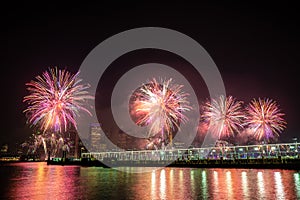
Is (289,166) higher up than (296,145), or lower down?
lower down

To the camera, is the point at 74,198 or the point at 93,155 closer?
the point at 74,198

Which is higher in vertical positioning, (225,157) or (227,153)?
(227,153)

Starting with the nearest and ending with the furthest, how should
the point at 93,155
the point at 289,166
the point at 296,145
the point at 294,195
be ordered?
the point at 294,195 → the point at 289,166 → the point at 296,145 → the point at 93,155

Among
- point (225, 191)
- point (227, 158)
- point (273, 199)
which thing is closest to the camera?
point (273, 199)

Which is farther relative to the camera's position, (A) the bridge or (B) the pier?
(A) the bridge

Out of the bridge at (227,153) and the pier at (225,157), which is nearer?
the pier at (225,157)

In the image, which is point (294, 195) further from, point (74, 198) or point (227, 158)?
point (227, 158)

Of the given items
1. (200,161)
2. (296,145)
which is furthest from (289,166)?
(200,161)

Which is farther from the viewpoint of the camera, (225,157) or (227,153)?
(225,157)
